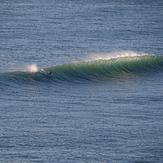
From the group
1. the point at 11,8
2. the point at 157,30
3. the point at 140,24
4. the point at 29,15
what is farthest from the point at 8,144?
the point at 11,8

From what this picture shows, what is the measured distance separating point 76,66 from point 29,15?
113 ft

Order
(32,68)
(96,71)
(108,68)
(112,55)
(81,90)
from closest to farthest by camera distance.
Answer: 1. (81,90)
2. (32,68)
3. (96,71)
4. (108,68)
5. (112,55)

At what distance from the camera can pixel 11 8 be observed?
278ft

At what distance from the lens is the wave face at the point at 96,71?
128 feet

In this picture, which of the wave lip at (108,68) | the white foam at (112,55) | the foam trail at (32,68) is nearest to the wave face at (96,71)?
the wave lip at (108,68)

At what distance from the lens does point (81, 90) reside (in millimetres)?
36250

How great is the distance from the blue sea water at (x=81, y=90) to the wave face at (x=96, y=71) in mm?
79

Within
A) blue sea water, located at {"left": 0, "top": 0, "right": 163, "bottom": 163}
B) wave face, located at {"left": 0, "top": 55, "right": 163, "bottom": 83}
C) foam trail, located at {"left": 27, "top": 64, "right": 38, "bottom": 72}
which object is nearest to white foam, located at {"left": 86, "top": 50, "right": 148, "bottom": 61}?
blue sea water, located at {"left": 0, "top": 0, "right": 163, "bottom": 163}

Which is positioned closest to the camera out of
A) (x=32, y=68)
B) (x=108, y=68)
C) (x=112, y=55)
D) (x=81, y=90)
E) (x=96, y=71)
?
(x=81, y=90)

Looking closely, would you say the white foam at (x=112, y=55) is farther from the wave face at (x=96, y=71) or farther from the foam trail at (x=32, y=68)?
the foam trail at (x=32, y=68)

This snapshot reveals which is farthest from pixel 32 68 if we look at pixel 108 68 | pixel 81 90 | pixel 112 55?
pixel 112 55

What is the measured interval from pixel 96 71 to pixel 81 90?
7440mm

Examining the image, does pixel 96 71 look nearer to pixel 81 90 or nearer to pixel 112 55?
pixel 112 55

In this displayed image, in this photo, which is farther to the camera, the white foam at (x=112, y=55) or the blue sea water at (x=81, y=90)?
the white foam at (x=112, y=55)
